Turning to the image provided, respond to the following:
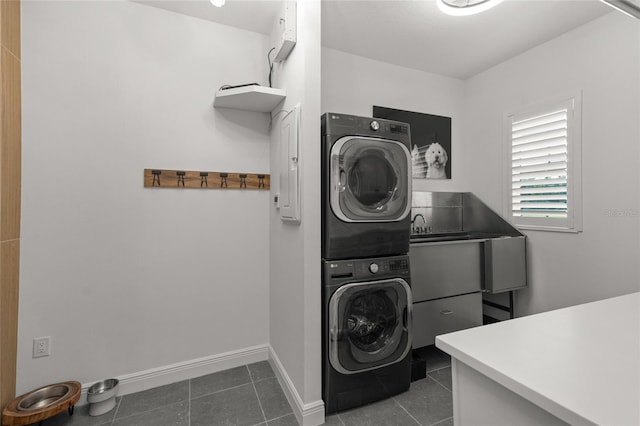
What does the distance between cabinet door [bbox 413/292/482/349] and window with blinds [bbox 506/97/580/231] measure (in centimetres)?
94

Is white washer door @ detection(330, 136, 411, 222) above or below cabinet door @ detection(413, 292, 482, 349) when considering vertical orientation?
above

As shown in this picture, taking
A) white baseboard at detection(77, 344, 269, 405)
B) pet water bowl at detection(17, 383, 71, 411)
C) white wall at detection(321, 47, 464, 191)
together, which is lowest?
white baseboard at detection(77, 344, 269, 405)

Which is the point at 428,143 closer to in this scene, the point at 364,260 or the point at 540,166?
the point at 540,166

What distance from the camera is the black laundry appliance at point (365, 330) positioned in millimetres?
1791

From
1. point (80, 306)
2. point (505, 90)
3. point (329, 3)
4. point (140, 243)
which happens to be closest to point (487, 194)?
point (505, 90)

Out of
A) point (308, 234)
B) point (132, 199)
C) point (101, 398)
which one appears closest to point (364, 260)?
point (308, 234)

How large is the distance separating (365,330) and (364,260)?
462mm

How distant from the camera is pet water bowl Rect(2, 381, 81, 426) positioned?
61.2 inches

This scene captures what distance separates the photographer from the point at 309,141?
5.74 ft

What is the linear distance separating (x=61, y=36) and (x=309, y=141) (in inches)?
68.7

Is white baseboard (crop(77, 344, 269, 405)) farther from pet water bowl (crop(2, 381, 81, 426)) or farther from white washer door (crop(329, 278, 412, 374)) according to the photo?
Result: white washer door (crop(329, 278, 412, 374))

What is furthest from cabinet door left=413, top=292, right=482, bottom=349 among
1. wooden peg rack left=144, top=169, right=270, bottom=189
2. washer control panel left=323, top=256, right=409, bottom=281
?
wooden peg rack left=144, top=169, right=270, bottom=189

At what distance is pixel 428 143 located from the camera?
10.3ft

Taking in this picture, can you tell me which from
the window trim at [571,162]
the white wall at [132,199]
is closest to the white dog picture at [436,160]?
the window trim at [571,162]
